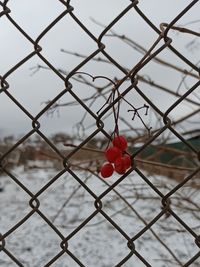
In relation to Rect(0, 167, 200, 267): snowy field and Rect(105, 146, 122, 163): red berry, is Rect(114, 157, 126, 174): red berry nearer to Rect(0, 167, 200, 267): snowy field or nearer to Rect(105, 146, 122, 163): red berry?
A: Rect(105, 146, 122, 163): red berry

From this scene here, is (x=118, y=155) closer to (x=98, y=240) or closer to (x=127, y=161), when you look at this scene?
(x=127, y=161)

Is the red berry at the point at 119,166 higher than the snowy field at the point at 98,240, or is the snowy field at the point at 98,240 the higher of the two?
the snowy field at the point at 98,240

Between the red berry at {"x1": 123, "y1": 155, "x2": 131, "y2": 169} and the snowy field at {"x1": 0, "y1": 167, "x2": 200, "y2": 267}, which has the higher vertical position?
the snowy field at {"x1": 0, "y1": 167, "x2": 200, "y2": 267}

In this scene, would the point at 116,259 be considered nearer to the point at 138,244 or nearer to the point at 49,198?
the point at 138,244

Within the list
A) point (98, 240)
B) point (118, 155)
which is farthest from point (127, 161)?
point (98, 240)

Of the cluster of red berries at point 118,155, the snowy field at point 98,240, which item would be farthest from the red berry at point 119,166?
the snowy field at point 98,240

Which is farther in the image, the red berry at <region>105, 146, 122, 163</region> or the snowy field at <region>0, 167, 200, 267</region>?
the snowy field at <region>0, 167, 200, 267</region>

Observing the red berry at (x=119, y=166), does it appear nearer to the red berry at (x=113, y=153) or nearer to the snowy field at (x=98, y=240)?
the red berry at (x=113, y=153)

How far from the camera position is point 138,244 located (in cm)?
538

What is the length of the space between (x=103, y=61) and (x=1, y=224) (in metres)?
5.27

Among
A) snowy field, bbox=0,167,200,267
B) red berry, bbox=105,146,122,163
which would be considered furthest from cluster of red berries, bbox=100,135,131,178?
snowy field, bbox=0,167,200,267

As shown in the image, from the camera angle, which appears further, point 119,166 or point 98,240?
point 98,240

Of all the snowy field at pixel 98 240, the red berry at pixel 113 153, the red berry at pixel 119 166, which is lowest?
the red berry at pixel 119 166

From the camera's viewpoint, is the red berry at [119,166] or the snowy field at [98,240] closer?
the red berry at [119,166]
